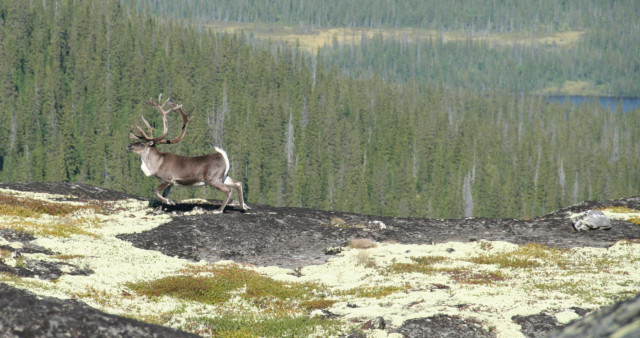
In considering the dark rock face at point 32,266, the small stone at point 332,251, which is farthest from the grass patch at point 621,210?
the dark rock face at point 32,266

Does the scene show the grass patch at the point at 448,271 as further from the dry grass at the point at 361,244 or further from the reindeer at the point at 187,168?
the reindeer at the point at 187,168

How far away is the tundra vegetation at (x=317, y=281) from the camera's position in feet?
60.0

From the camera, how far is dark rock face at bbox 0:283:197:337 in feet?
28.6

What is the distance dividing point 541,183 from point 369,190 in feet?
160

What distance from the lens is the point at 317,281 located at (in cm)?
2500

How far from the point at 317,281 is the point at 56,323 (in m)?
16.7

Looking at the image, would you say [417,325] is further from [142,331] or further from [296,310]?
[142,331]

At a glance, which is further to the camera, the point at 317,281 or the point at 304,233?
the point at 304,233

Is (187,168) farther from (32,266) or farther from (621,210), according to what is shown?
(621,210)

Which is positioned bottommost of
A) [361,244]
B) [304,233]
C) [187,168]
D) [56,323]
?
[304,233]

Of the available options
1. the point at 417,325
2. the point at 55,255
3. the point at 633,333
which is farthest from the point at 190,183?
the point at 633,333

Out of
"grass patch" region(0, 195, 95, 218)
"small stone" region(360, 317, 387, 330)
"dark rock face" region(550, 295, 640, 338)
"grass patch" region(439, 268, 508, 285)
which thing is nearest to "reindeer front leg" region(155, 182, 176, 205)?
"grass patch" region(0, 195, 95, 218)

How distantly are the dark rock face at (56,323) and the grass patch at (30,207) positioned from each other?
78.2 ft

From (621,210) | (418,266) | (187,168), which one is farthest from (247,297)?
(621,210)
